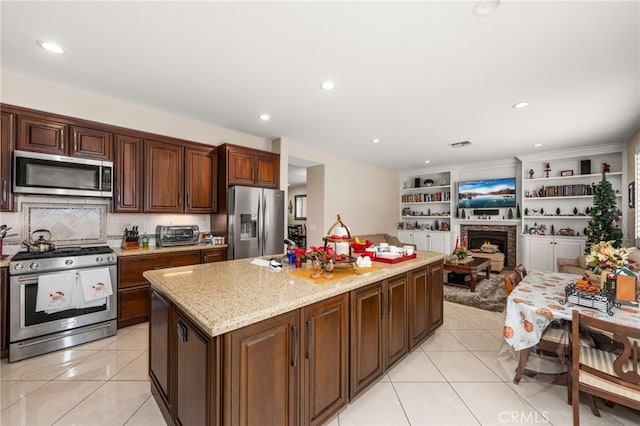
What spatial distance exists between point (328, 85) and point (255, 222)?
2132 millimetres

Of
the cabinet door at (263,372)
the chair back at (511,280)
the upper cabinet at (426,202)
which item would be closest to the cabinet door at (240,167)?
the cabinet door at (263,372)

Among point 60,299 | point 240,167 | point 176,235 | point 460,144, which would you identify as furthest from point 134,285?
point 460,144

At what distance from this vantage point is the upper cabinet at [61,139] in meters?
2.55

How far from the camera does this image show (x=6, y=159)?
2.45 m

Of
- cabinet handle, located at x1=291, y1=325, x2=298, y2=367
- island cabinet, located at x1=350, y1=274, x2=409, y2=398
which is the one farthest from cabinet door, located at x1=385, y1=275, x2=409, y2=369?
cabinet handle, located at x1=291, y1=325, x2=298, y2=367

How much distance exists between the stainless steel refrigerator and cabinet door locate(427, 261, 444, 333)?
7.60ft

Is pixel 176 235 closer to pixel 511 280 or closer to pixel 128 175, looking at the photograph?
pixel 128 175

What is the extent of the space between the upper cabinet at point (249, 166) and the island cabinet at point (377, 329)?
2645mm

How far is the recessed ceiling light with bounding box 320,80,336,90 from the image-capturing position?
266 cm

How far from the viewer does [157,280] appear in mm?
1696

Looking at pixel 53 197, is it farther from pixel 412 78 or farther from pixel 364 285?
pixel 412 78

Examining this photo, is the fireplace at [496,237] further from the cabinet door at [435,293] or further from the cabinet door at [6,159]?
the cabinet door at [6,159]

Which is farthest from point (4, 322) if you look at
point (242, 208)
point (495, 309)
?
point (495, 309)

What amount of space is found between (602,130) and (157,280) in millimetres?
6347
